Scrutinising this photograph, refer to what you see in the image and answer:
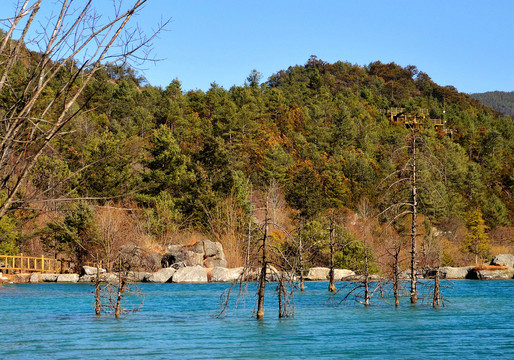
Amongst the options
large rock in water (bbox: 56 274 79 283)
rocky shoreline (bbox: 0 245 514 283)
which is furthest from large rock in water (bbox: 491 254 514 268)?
large rock in water (bbox: 56 274 79 283)

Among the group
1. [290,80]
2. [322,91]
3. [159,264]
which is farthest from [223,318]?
[290,80]

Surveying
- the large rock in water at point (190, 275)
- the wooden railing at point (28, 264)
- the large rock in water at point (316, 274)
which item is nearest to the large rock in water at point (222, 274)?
the large rock in water at point (190, 275)

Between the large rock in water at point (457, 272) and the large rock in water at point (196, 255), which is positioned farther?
the large rock in water at point (457, 272)

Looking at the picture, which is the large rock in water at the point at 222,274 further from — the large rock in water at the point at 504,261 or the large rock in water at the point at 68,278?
the large rock in water at the point at 504,261


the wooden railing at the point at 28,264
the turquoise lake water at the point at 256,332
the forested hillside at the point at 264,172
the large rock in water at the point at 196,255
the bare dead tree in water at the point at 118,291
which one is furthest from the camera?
the large rock in water at the point at 196,255

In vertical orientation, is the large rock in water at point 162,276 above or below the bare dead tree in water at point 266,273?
below

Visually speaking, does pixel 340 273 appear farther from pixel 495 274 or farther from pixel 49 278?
pixel 49 278

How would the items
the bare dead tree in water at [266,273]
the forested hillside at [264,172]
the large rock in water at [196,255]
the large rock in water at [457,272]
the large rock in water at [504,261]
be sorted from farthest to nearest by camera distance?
the large rock in water at [504,261] < the large rock in water at [457,272] < the large rock in water at [196,255] < the forested hillside at [264,172] < the bare dead tree in water at [266,273]

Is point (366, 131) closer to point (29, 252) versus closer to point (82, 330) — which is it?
point (29, 252)

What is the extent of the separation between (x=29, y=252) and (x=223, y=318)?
105 feet

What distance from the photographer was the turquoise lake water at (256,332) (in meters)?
14.8

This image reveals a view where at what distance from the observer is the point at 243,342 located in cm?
1605

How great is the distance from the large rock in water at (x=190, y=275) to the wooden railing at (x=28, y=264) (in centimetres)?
859

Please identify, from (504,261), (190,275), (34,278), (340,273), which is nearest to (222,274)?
(190,275)
